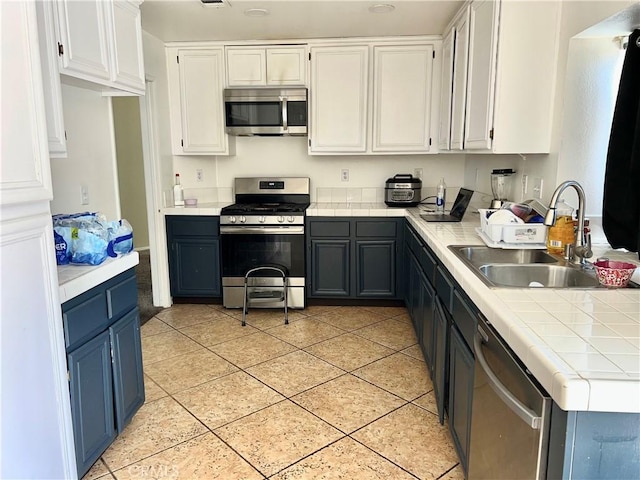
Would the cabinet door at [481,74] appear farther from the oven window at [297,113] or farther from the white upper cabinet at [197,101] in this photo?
the white upper cabinet at [197,101]

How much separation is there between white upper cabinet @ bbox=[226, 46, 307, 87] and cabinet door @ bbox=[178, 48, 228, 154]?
13 centimetres

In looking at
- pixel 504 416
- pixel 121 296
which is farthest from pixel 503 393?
pixel 121 296

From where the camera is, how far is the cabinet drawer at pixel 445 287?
1965 mm

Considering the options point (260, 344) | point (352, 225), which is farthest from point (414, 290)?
point (260, 344)

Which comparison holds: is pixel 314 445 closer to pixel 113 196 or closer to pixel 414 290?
pixel 414 290

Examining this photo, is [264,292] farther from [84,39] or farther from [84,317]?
[84,39]

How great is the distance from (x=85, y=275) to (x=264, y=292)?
7.33 ft

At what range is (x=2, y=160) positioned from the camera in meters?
1.37

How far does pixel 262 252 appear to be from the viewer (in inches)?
154

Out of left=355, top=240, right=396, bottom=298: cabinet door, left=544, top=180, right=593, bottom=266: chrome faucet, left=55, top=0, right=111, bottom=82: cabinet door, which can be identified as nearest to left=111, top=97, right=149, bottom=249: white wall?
left=355, top=240, right=396, bottom=298: cabinet door

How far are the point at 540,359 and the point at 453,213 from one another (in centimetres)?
241

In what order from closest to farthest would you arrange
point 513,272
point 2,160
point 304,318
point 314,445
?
point 2,160, point 513,272, point 314,445, point 304,318

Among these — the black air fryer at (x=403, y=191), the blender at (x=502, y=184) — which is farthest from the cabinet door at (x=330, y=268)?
Result: the blender at (x=502, y=184)

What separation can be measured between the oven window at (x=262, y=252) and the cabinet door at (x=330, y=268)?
0.44ft
